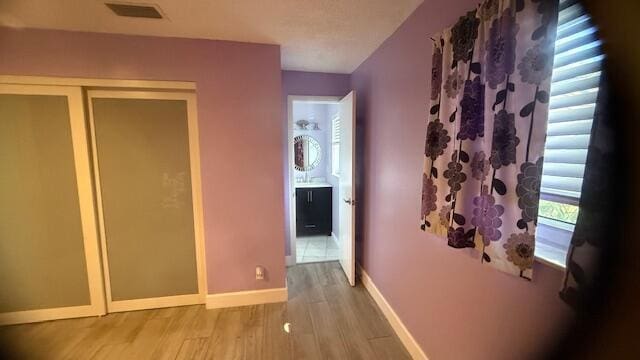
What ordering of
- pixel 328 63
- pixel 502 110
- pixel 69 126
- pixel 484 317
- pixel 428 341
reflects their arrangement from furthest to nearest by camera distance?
1. pixel 328 63
2. pixel 69 126
3. pixel 428 341
4. pixel 484 317
5. pixel 502 110

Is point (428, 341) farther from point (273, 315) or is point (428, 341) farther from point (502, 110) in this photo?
point (502, 110)

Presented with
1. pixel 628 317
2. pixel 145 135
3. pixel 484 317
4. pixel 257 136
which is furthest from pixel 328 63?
pixel 628 317

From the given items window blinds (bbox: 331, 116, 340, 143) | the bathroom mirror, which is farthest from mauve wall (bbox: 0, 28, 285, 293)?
the bathroom mirror

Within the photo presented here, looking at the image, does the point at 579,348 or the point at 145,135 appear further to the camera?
the point at 145,135

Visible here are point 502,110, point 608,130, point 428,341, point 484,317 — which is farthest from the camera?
point 428,341

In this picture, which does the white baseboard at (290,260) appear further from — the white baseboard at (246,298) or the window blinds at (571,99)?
the window blinds at (571,99)

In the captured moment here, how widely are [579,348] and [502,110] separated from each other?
30.2 inches

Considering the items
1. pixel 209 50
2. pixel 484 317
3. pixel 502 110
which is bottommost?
pixel 484 317

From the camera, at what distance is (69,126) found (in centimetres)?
190

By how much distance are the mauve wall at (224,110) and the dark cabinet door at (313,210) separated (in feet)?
5.04

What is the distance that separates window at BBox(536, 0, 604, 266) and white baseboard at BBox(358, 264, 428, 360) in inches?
43.8

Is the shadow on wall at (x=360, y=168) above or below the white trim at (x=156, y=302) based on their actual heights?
above

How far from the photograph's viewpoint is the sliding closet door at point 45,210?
1.85 metres

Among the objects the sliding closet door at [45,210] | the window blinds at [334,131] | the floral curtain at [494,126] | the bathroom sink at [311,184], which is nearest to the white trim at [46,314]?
the sliding closet door at [45,210]
